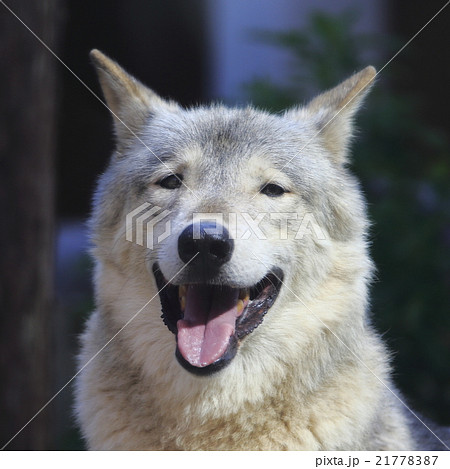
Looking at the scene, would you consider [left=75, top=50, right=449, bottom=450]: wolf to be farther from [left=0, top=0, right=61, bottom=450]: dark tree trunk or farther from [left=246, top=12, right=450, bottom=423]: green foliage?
[left=246, top=12, right=450, bottom=423]: green foliage

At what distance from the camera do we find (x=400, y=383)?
571 centimetres

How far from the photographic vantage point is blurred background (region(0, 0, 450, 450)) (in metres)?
4.95

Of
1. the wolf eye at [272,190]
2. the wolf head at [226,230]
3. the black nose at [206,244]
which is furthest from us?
the wolf eye at [272,190]

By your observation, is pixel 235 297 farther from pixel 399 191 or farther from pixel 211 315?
pixel 399 191

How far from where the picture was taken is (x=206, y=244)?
2.90 meters

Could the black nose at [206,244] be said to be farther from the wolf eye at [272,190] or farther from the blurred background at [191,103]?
the blurred background at [191,103]

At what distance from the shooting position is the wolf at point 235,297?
3082mm

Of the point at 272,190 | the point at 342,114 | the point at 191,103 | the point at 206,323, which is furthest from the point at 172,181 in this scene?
the point at 191,103

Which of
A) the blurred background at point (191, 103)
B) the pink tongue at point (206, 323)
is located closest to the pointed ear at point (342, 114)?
the pink tongue at point (206, 323)

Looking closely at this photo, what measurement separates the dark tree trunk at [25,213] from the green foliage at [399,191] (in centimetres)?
187

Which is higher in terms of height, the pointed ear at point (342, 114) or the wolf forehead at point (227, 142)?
the pointed ear at point (342, 114)

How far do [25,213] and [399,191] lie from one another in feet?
9.17

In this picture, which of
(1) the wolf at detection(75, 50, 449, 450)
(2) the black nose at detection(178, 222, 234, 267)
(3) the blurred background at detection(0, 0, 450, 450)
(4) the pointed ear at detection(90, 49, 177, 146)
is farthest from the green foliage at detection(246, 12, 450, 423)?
(2) the black nose at detection(178, 222, 234, 267)

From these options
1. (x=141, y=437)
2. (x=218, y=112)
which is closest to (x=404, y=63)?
(x=218, y=112)
